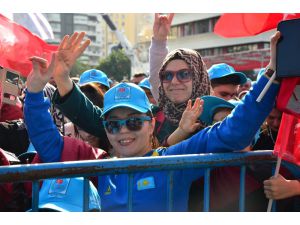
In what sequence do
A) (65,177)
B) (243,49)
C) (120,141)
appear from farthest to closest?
(243,49)
(120,141)
(65,177)

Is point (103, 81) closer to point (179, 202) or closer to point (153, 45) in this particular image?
point (153, 45)

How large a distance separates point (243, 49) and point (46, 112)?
47.0 m

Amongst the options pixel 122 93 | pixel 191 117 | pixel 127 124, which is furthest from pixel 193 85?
pixel 127 124

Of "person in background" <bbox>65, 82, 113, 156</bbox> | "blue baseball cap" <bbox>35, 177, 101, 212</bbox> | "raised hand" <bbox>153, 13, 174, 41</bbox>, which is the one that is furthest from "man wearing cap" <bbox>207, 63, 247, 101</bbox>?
"blue baseball cap" <bbox>35, 177, 101, 212</bbox>

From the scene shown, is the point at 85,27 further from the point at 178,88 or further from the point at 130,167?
the point at 130,167

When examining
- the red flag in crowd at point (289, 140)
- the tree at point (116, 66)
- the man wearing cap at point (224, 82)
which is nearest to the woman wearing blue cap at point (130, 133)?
the red flag in crowd at point (289, 140)

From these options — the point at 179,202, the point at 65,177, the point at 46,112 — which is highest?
the point at 46,112

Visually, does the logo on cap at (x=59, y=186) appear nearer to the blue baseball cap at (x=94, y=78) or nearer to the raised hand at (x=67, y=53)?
the raised hand at (x=67, y=53)

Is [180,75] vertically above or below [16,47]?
below

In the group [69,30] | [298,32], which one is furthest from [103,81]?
[69,30]

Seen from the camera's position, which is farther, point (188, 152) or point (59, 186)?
point (188, 152)

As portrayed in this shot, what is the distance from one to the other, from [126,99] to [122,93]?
0.09 m

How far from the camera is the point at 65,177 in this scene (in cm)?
199

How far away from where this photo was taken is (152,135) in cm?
284
